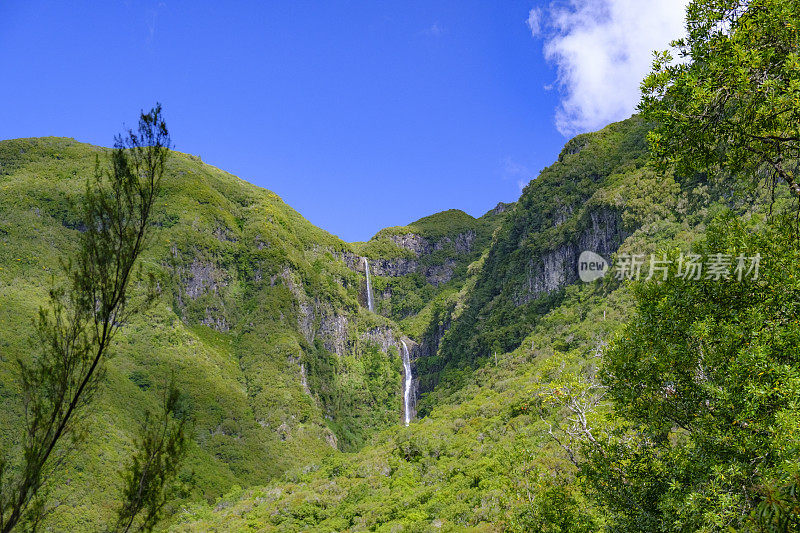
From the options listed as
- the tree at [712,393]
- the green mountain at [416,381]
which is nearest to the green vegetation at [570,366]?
the tree at [712,393]

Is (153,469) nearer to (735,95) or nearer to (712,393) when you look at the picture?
(712,393)

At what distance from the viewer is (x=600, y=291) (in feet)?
370

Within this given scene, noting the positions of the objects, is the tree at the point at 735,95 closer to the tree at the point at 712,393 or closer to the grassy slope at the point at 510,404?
the tree at the point at 712,393

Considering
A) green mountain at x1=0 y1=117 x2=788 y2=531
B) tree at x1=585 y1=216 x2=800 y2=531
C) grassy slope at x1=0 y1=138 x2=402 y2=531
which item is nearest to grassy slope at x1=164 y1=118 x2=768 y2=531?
green mountain at x1=0 y1=117 x2=788 y2=531

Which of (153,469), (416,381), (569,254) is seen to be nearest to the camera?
(153,469)

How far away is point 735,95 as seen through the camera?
8250 mm

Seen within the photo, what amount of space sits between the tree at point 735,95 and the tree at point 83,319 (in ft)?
35.9

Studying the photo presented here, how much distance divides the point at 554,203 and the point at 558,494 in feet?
521

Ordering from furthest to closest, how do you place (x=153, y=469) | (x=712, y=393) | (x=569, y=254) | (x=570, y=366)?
Answer: (x=569, y=254)
(x=570, y=366)
(x=153, y=469)
(x=712, y=393)

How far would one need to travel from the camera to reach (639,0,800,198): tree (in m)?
7.75

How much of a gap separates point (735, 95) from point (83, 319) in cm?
1400

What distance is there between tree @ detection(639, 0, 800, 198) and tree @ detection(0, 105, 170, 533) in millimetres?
10946

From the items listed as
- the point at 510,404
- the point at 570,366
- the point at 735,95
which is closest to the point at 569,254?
the point at 570,366

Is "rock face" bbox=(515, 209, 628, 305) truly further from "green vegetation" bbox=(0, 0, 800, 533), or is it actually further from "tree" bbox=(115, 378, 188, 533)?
"tree" bbox=(115, 378, 188, 533)
